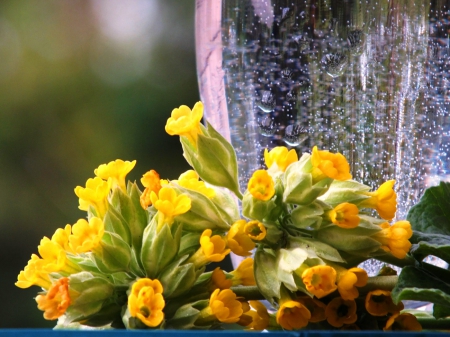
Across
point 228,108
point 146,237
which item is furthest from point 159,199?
point 228,108

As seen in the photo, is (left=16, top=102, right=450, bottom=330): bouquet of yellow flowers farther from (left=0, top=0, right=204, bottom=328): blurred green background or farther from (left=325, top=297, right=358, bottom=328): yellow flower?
(left=0, top=0, right=204, bottom=328): blurred green background

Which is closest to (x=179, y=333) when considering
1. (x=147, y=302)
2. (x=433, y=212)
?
(x=147, y=302)

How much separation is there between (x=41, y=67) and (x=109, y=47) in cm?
18

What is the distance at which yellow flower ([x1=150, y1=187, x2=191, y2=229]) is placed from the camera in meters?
0.29

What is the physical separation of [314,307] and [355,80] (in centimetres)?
15

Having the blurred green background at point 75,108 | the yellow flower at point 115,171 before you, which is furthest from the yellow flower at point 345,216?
the blurred green background at point 75,108

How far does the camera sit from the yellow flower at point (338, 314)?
12.2 inches

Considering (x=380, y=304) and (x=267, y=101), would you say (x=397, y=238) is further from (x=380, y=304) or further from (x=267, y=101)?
(x=267, y=101)

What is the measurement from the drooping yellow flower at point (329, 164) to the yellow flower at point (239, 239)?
0.14ft

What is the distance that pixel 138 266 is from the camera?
303 mm

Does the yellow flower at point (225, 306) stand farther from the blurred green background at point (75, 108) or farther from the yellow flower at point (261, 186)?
the blurred green background at point (75, 108)

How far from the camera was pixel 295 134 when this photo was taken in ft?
1.34

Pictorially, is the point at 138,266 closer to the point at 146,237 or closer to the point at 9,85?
the point at 146,237

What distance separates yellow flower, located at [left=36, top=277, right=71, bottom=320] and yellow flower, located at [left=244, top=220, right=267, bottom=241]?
80 millimetres
